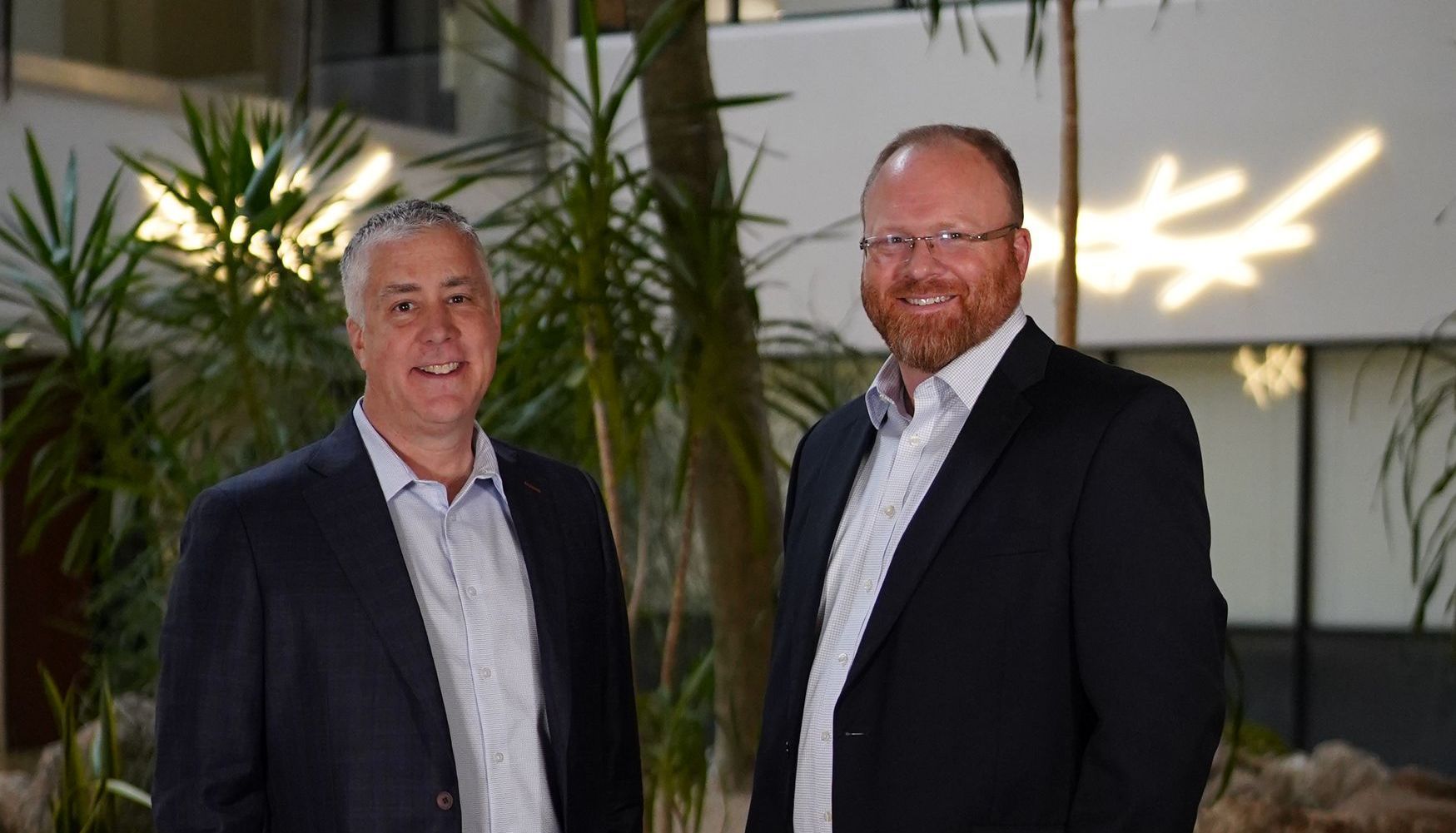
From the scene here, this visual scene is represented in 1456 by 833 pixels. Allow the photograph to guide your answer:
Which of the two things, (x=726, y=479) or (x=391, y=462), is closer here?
(x=391, y=462)

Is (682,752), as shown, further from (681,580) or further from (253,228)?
(253,228)

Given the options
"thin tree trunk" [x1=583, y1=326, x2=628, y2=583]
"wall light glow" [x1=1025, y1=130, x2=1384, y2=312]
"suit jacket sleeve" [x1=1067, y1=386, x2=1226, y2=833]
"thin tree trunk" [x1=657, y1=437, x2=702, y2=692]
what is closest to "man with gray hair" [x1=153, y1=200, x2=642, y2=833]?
"suit jacket sleeve" [x1=1067, y1=386, x2=1226, y2=833]

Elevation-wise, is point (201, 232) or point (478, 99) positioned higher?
point (478, 99)

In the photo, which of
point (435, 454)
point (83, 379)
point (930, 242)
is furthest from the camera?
point (83, 379)

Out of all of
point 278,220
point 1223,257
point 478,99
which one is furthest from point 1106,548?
point 478,99

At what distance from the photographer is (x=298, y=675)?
1.79 meters

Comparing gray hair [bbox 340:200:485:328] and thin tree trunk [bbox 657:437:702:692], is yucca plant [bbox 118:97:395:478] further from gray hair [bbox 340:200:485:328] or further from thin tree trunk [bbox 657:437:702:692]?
gray hair [bbox 340:200:485:328]

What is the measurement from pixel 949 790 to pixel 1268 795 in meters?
4.59

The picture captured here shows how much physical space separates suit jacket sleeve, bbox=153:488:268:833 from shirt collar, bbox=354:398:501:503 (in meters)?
0.19

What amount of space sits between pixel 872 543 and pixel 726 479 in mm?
2229

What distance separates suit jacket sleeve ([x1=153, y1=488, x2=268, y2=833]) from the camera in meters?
1.74

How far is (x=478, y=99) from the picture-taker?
938 centimetres

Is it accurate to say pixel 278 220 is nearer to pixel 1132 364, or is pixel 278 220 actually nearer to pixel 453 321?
pixel 453 321

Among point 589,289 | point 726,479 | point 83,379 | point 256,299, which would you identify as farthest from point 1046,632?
point 83,379
